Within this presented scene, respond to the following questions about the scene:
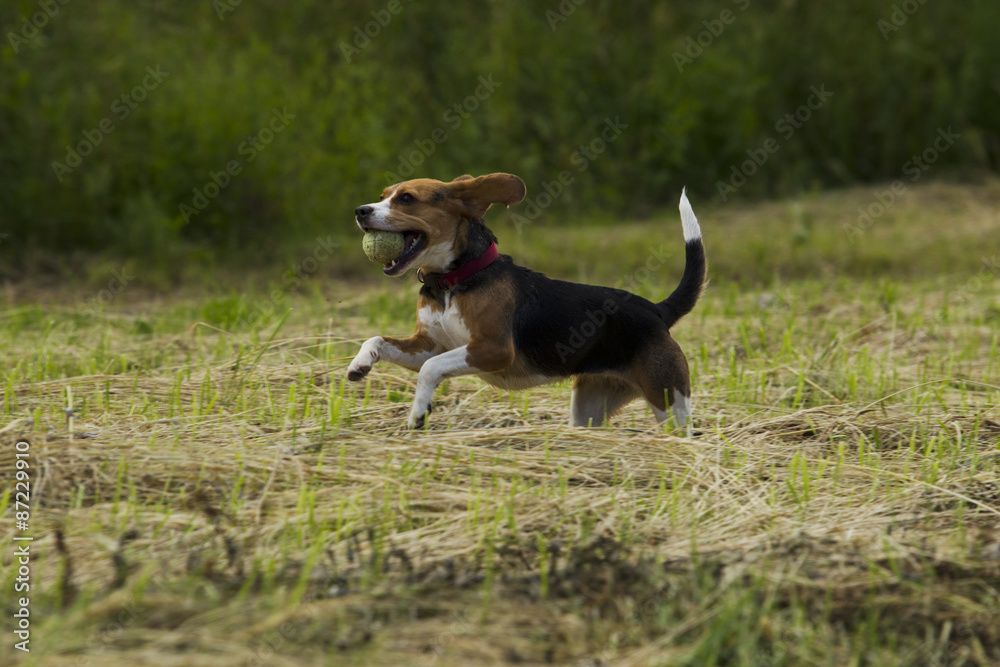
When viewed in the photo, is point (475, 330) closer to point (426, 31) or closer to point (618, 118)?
point (618, 118)

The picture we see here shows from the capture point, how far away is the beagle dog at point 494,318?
375 cm

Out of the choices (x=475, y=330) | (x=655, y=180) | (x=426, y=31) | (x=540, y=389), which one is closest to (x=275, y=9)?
(x=426, y=31)

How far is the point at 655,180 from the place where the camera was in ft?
38.0

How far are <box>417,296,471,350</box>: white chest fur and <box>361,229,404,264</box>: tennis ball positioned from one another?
24 cm

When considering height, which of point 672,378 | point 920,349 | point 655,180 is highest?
point 655,180

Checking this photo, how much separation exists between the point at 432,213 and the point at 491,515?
1.26 meters

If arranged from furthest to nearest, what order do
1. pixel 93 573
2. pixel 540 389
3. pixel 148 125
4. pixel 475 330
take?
pixel 148 125 → pixel 540 389 → pixel 475 330 → pixel 93 573

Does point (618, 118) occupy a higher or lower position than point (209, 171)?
higher

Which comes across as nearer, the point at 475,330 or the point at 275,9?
the point at 475,330

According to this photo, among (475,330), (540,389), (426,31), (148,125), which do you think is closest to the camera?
(475,330)

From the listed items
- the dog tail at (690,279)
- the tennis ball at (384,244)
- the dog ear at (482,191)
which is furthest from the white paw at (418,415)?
the dog tail at (690,279)

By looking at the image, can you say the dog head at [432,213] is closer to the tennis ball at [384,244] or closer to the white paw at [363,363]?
the tennis ball at [384,244]

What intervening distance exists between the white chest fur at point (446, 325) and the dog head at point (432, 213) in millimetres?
152

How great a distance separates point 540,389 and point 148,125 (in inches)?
219
